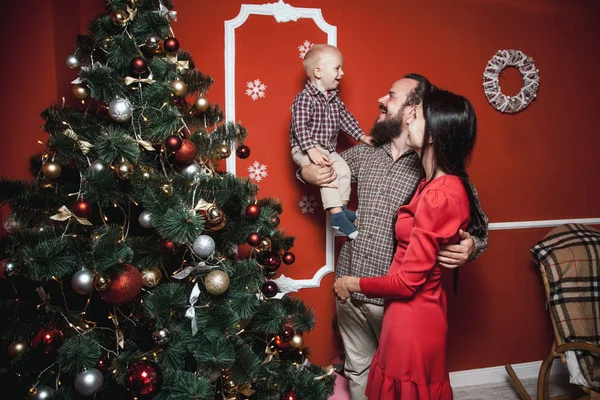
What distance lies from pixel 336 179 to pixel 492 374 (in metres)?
1.85

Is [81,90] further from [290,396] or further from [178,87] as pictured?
[290,396]

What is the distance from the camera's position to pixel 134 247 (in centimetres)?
146

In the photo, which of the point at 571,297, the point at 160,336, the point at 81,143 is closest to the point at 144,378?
the point at 160,336

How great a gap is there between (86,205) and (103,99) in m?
0.39

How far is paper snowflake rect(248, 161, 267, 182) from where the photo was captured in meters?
2.41

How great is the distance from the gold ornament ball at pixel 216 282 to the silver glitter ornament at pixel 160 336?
0.19 metres

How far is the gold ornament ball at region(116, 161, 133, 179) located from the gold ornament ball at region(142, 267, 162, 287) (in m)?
0.32

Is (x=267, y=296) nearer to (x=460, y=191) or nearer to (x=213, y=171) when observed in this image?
(x=213, y=171)

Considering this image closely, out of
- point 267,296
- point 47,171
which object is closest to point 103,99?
point 47,171

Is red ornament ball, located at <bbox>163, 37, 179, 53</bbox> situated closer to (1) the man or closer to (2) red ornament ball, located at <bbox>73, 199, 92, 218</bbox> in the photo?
(2) red ornament ball, located at <bbox>73, 199, 92, 218</bbox>

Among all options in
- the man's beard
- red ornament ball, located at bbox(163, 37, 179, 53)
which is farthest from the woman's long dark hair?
red ornament ball, located at bbox(163, 37, 179, 53)

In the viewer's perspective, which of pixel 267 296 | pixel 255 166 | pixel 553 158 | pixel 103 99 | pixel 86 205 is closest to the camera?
pixel 86 205

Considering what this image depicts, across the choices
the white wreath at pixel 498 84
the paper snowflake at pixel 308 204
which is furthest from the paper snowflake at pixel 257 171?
the white wreath at pixel 498 84

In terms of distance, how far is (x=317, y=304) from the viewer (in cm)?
257
